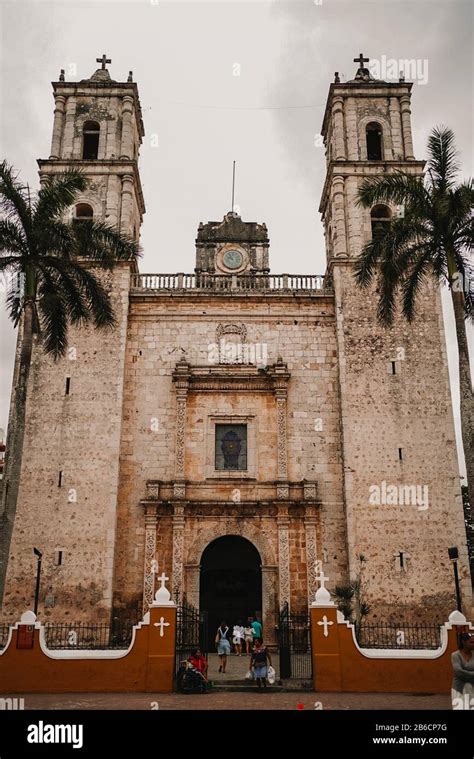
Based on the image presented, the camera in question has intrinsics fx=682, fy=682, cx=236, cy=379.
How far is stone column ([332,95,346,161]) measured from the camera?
24781 mm

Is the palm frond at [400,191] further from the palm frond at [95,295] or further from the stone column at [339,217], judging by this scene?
the palm frond at [95,295]

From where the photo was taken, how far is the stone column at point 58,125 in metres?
25.0

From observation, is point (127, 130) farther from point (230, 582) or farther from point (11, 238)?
point (230, 582)

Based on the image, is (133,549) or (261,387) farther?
(261,387)

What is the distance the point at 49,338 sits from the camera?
686 inches

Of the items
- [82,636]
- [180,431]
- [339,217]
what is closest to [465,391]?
[180,431]

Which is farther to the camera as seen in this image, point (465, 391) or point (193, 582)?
point (193, 582)

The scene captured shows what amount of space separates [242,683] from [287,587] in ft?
19.0

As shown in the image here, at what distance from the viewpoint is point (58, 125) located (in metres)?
25.4

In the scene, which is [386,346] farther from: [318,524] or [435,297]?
[318,524]

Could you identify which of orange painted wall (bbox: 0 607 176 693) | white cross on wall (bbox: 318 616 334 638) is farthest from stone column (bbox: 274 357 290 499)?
orange painted wall (bbox: 0 607 176 693)

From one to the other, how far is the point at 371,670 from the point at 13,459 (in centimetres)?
856

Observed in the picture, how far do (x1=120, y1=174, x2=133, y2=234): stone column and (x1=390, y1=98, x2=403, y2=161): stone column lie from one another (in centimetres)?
965
